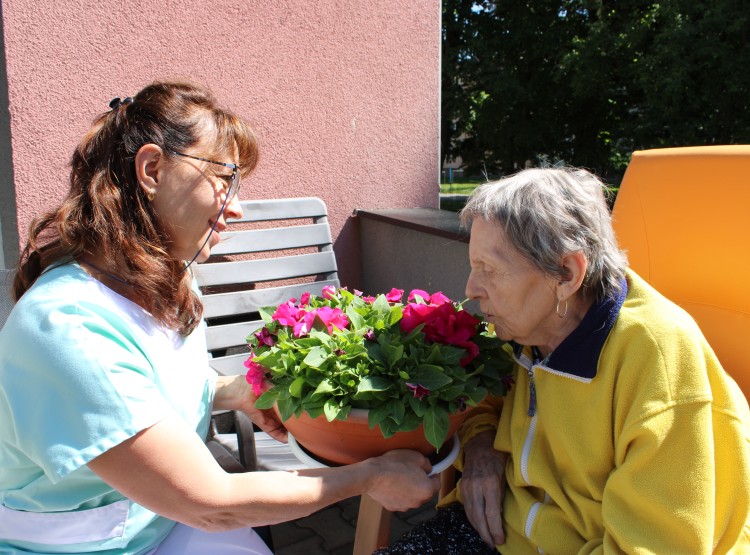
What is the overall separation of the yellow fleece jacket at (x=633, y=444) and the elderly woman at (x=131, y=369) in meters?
0.29

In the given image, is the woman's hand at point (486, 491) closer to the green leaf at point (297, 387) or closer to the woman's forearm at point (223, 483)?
the woman's forearm at point (223, 483)

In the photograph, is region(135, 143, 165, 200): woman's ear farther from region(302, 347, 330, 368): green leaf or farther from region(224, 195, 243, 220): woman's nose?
region(302, 347, 330, 368): green leaf

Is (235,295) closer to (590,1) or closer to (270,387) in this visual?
(270,387)

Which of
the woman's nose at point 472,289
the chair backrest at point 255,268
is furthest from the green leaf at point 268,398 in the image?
the chair backrest at point 255,268

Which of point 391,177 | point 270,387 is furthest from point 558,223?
point 391,177

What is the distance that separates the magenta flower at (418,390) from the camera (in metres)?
1.39


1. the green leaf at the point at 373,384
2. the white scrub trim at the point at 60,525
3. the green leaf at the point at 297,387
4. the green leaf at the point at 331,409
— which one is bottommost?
the white scrub trim at the point at 60,525

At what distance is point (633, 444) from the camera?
1.35 meters

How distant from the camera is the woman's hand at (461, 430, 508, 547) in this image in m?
1.64

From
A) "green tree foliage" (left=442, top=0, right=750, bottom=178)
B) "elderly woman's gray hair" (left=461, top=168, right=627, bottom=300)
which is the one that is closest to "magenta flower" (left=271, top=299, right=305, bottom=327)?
"elderly woman's gray hair" (left=461, top=168, right=627, bottom=300)

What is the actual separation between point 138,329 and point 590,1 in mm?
15097

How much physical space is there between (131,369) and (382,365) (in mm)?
528

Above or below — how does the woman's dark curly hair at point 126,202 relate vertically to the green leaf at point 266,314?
above

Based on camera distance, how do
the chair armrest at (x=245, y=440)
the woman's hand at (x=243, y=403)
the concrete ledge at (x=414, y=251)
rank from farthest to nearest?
1. the concrete ledge at (x=414, y=251)
2. the chair armrest at (x=245, y=440)
3. the woman's hand at (x=243, y=403)
